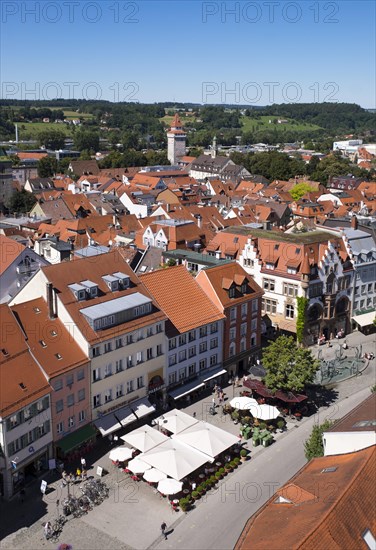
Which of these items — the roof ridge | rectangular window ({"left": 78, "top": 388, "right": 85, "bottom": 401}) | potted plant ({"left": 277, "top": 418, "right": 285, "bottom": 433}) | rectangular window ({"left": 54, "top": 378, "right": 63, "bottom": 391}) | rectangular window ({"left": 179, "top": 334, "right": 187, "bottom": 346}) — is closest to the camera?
the roof ridge

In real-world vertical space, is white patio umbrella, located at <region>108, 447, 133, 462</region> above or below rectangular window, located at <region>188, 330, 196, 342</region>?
below

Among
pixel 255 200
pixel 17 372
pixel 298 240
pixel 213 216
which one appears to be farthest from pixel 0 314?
pixel 255 200

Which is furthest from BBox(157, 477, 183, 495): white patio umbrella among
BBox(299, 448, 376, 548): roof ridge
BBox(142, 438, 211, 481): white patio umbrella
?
BBox(299, 448, 376, 548): roof ridge

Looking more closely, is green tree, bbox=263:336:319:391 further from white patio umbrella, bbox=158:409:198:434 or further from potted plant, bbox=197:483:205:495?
potted plant, bbox=197:483:205:495

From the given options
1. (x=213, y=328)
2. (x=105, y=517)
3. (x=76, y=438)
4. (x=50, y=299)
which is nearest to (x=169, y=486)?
(x=105, y=517)

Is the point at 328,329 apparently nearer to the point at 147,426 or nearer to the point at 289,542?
the point at 147,426
